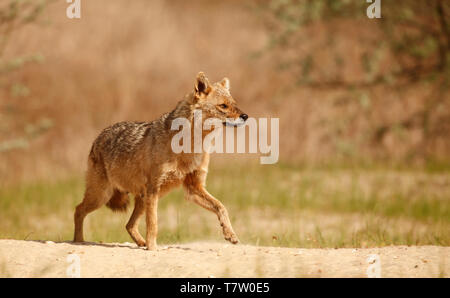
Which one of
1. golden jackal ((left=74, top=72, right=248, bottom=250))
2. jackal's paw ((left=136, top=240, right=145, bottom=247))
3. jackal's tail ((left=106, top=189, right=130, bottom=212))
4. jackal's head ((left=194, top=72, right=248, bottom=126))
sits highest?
jackal's head ((left=194, top=72, right=248, bottom=126))

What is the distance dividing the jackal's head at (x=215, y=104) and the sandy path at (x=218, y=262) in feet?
4.46

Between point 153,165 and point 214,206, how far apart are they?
769 millimetres

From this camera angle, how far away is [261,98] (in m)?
18.1

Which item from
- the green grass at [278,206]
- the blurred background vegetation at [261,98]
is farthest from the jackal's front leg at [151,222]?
the blurred background vegetation at [261,98]

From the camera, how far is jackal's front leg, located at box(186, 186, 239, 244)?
659cm

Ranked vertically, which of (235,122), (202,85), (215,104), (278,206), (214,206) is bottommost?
(214,206)

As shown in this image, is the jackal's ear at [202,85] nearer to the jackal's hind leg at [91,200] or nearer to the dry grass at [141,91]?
the jackal's hind leg at [91,200]

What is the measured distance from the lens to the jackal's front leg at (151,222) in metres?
6.71

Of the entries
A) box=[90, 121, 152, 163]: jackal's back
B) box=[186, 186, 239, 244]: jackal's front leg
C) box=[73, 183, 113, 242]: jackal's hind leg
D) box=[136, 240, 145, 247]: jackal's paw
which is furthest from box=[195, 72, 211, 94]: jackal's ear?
box=[136, 240, 145, 247]: jackal's paw

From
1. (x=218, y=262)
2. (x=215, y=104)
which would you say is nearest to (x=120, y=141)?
(x=215, y=104)

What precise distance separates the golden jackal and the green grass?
85 cm

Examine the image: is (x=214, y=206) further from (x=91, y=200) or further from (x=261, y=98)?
(x=261, y=98)

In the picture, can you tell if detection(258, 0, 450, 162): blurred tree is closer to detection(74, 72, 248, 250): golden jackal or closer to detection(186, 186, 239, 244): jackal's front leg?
detection(74, 72, 248, 250): golden jackal

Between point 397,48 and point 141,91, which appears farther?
point 141,91
